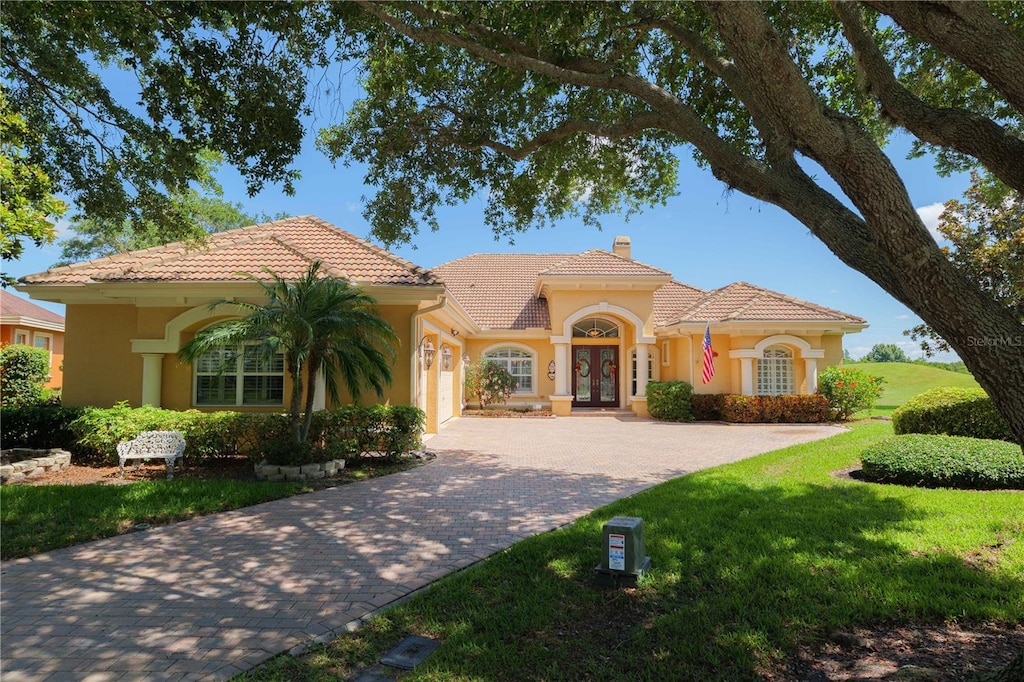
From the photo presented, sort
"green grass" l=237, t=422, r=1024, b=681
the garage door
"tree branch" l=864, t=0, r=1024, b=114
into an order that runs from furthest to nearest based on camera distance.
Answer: the garage door, "green grass" l=237, t=422, r=1024, b=681, "tree branch" l=864, t=0, r=1024, b=114

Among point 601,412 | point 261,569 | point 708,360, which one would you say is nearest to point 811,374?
point 708,360

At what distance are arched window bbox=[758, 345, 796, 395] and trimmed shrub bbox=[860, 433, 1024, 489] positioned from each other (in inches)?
422

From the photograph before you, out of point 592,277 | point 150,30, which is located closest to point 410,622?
point 150,30

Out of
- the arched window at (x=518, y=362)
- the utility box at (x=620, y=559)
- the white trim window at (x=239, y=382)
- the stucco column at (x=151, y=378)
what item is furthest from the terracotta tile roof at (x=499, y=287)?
the utility box at (x=620, y=559)

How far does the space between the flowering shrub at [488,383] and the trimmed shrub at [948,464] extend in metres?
13.6

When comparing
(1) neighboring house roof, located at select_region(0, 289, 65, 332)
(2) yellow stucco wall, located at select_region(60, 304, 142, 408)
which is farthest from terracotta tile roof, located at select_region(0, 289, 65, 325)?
(2) yellow stucco wall, located at select_region(60, 304, 142, 408)

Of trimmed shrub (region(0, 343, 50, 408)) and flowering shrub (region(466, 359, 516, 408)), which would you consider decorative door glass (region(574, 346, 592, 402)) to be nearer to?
flowering shrub (region(466, 359, 516, 408))

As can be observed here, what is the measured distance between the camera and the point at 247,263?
438 inches

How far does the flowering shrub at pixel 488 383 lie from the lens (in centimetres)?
2073

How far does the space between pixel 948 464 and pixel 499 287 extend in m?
19.4

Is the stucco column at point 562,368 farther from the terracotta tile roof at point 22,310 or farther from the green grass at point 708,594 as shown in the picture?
the terracotta tile roof at point 22,310

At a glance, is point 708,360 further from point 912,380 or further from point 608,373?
point 912,380

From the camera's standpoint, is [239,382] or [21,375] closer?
[239,382]

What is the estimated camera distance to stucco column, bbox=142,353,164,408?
35.5ft
